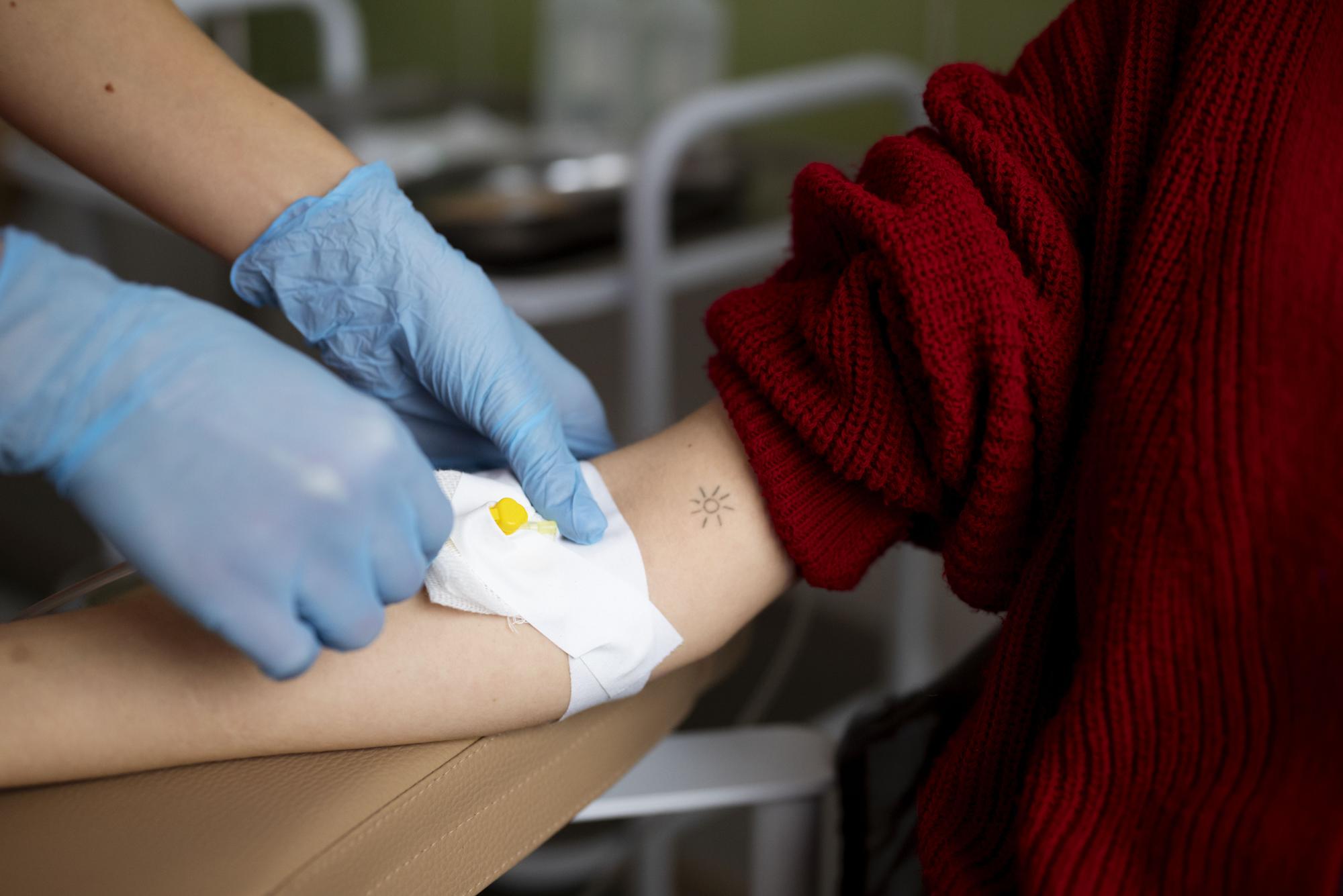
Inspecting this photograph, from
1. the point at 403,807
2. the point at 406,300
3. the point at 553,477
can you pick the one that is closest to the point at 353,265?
the point at 406,300

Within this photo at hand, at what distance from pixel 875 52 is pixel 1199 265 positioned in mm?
1294

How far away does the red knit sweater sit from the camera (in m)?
0.48

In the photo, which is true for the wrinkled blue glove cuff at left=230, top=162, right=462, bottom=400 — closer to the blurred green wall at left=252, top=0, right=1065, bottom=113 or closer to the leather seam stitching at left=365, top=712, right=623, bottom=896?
the leather seam stitching at left=365, top=712, right=623, bottom=896

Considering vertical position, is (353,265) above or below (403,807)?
above

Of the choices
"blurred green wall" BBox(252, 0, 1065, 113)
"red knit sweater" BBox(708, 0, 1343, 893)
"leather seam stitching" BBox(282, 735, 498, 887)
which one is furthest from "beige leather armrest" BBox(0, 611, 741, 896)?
"blurred green wall" BBox(252, 0, 1065, 113)

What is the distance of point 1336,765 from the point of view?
0.47 meters

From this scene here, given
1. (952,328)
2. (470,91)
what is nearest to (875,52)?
(470,91)

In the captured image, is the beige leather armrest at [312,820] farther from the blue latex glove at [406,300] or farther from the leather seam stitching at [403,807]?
the blue latex glove at [406,300]

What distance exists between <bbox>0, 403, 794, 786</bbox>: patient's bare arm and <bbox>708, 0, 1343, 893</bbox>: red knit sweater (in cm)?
14

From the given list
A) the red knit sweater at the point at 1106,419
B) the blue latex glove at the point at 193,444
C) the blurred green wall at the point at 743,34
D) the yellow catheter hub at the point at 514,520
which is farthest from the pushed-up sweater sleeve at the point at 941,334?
the blurred green wall at the point at 743,34

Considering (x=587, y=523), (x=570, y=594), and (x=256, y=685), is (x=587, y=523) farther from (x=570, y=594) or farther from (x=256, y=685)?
(x=256, y=685)

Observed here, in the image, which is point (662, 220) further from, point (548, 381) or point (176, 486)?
point (176, 486)

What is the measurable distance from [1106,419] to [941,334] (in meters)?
0.09

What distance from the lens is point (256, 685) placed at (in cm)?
58
